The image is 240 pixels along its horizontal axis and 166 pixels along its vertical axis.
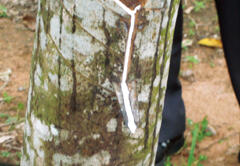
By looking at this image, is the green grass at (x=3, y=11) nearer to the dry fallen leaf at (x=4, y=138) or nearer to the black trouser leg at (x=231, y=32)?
the dry fallen leaf at (x=4, y=138)

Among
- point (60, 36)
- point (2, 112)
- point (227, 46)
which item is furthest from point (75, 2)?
point (2, 112)

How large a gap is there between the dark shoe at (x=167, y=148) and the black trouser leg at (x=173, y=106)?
4 centimetres

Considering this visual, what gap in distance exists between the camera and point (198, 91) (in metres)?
2.81

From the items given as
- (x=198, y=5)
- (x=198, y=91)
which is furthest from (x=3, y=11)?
(x=198, y=5)

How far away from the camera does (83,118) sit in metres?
1.07

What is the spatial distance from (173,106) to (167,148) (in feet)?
0.83

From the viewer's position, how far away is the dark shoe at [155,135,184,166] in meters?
2.12

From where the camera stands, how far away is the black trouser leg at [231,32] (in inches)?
69.1

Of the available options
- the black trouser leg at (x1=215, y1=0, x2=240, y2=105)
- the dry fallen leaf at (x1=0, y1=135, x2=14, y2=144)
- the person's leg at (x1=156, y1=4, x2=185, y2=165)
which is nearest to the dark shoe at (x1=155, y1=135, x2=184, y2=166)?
the person's leg at (x1=156, y1=4, x2=185, y2=165)

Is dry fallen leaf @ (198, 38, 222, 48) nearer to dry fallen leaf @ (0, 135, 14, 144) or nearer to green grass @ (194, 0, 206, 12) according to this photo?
green grass @ (194, 0, 206, 12)

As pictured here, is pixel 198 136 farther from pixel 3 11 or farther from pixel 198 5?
pixel 3 11

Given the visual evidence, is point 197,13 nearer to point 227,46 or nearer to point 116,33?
point 227,46

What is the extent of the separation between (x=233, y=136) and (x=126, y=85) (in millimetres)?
1600

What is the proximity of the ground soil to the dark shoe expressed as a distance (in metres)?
0.06
